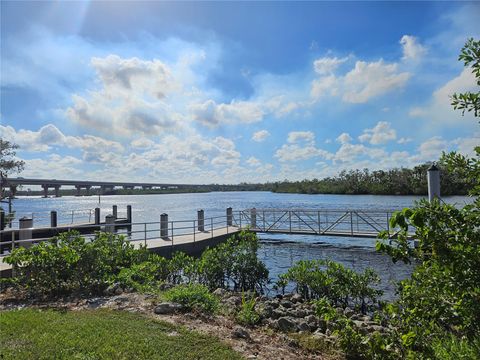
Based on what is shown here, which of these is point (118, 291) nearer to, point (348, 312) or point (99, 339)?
point (99, 339)

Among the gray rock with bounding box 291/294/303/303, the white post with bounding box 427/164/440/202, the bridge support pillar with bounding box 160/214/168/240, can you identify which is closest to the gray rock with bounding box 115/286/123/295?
the gray rock with bounding box 291/294/303/303

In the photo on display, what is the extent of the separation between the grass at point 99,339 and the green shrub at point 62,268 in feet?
4.71

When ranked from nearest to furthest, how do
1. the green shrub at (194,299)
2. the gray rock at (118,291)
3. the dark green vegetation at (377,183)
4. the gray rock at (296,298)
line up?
1. the green shrub at (194,299)
2. the gray rock at (118,291)
3. the gray rock at (296,298)
4. the dark green vegetation at (377,183)

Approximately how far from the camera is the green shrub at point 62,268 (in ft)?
21.8

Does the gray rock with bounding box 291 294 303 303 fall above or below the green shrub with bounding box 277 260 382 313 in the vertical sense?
below

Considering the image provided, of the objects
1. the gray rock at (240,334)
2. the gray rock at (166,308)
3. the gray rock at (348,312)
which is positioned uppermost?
the gray rock at (166,308)

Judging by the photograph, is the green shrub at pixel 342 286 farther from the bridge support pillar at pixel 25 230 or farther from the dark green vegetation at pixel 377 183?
the dark green vegetation at pixel 377 183

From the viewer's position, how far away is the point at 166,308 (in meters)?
5.59

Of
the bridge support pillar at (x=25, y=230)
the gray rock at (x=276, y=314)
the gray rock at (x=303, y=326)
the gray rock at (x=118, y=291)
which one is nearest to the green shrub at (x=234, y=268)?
the gray rock at (x=118, y=291)

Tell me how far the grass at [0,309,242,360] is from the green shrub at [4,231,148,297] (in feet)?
4.71

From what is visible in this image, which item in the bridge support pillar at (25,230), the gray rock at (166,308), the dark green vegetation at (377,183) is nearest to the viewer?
the gray rock at (166,308)

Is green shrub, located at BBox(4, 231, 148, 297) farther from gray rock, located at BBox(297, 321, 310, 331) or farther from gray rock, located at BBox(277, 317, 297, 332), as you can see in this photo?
gray rock, located at BBox(297, 321, 310, 331)

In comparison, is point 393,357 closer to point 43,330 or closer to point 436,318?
point 436,318

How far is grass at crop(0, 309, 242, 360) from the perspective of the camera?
12.8 feet
